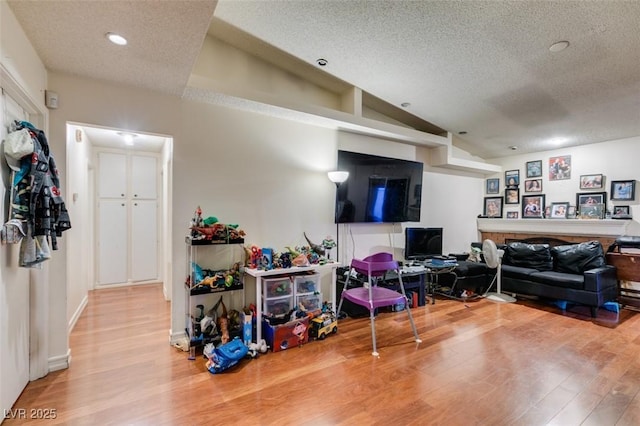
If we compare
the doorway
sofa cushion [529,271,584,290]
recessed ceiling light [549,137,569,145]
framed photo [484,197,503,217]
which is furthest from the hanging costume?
framed photo [484,197,503,217]

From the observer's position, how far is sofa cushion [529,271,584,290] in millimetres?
3736

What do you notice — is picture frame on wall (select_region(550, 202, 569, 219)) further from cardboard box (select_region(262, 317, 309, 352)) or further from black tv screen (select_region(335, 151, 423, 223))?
cardboard box (select_region(262, 317, 309, 352))

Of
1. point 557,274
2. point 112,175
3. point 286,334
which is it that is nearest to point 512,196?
point 557,274

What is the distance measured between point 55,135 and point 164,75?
957 millimetres

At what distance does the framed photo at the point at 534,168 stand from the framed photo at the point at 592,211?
0.85 meters

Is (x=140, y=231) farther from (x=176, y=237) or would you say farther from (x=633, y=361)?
(x=633, y=361)

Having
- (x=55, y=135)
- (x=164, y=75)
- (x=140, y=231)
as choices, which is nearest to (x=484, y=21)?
(x=164, y=75)

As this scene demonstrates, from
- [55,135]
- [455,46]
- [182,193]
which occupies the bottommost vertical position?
[182,193]

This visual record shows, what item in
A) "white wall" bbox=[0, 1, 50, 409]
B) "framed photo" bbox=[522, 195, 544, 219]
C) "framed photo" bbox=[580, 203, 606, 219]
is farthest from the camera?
"framed photo" bbox=[522, 195, 544, 219]

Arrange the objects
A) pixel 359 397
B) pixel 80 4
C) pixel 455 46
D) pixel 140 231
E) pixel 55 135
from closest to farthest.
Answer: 1. pixel 80 4
2. pixel 359 397
3. pixel 55 135
4. pixel 455 46
5. pixel 140 231

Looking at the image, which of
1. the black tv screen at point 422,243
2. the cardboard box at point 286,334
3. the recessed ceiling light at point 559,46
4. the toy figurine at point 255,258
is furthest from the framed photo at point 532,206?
the toy figurine at point 255,258

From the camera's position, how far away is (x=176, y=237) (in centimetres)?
287

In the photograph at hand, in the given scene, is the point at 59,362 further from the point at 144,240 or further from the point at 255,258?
the point at 144,240

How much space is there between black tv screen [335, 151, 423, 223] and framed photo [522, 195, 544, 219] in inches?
86.6
